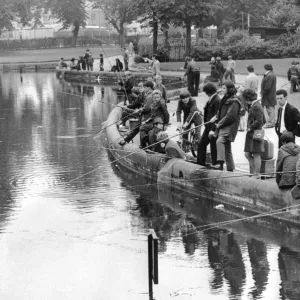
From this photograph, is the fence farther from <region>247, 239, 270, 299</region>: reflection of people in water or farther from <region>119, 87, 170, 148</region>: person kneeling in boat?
<region>247, 239, 270, 299</region>: reflection of people in water

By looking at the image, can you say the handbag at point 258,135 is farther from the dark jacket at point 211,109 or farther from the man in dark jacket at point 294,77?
the man in dark jacket at point 294,77

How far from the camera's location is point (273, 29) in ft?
203

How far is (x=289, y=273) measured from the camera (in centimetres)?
1089

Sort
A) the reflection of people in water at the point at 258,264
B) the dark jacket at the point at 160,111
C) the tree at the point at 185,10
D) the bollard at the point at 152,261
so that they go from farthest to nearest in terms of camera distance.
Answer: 1. the tree at the point at 185,10
2. the dark jacket at the point at 160,111
3. the reflection of people in water at the point at 258,264
4. the bollard at the point at 152,261

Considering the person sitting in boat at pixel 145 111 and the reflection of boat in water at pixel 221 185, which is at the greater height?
the person sitting in boat at pixel 145 111

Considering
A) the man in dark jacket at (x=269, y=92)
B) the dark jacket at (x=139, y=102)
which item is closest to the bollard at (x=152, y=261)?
the dark jacket at (x=139, y=102)

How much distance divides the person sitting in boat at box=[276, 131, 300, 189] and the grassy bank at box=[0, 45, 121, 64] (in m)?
65.1

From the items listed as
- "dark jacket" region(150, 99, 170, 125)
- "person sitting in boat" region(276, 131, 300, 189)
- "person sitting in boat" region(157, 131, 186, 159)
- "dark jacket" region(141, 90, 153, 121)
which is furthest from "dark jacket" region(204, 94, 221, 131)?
"dark jacket" region(141, 90, 153, 121)

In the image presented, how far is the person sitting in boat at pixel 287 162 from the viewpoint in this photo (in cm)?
1275

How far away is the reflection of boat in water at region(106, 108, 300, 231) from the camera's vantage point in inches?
528

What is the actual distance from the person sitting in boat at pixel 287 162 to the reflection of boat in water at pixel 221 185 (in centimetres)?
19

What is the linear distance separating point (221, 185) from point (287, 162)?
8.03 ft

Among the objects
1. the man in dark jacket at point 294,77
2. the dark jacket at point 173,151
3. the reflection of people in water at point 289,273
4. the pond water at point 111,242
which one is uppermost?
the man in dark jacket at point 294,77

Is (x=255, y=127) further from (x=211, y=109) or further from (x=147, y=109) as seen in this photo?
(x=147, y=109)
